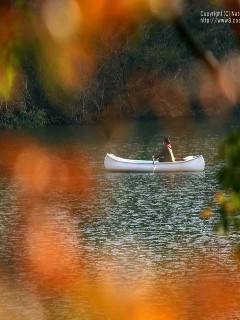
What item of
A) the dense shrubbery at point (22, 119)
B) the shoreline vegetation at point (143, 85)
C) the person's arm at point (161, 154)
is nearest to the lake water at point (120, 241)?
the person's arm at point (161, 154)

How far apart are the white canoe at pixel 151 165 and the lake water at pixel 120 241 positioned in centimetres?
28

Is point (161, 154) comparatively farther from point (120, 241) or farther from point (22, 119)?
point (22, 119)

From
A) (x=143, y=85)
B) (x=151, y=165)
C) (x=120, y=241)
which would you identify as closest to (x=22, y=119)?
(x=143, y=85)

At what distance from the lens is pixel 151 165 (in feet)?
144

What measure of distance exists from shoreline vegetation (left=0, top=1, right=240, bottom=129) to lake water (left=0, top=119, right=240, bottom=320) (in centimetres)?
2466

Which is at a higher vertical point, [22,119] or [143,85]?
[143,85]

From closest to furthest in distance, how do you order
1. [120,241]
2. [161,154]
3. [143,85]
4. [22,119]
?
[120,241]
[161,154]
[22,119]
[143,85]

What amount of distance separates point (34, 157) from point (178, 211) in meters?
18.5

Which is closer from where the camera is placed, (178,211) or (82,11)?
(82,11)

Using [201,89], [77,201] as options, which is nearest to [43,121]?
[201,89]

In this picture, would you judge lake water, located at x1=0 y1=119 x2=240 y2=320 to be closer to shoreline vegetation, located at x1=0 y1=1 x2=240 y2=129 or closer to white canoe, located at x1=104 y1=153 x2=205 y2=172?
white canoe, located at x1=104 y1=153 x2=205 y2=172

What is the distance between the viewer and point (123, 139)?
6022 cm

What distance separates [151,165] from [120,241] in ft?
48.7

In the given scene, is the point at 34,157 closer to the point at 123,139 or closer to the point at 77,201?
the point at 123,139
